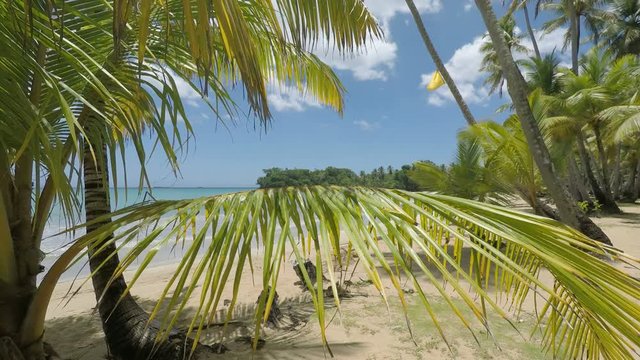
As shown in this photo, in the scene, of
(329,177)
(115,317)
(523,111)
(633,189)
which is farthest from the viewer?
(329,177)

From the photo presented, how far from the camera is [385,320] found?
3.35 metres

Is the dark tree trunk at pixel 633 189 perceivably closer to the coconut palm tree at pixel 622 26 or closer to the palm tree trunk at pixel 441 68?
the coconut palm tree at pixel 622 26

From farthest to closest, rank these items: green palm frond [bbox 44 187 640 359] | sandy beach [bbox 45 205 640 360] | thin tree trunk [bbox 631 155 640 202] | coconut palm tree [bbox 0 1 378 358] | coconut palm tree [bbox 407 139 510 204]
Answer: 1. thin tree trunk [bbox 631 155 640 202]
2. coconut palm tree [bbox 407 139 510 204]
3. sandy beach [bbox 45 205 640 360]
4. coconut palm tree [bbox 0 1 378 358]
5. green palm frond [bbox 44 187 640 359]

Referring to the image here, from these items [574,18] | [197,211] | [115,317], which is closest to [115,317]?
[115,317]

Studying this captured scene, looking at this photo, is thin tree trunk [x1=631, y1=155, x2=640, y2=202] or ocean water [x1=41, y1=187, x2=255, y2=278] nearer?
ocean water [x1=41, y1=187, x2=255, y2=278]

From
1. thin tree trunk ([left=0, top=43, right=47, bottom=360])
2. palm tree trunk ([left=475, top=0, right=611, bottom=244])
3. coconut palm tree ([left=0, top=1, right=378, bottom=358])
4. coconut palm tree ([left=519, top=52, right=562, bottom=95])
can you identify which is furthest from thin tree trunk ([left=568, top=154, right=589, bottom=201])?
thin tree trunk ([left=0, top=43, right=47, bottom=360])

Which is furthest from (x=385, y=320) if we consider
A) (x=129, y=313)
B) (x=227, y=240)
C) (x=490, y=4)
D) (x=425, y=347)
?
(x=490, y=4)

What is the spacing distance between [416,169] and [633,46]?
76.0 ft

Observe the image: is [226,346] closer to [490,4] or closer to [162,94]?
[162,94]

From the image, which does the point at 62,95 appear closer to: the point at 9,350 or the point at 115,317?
the point at 9,350

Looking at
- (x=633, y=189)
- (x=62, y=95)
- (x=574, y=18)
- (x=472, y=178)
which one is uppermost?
(x=574, y=18)

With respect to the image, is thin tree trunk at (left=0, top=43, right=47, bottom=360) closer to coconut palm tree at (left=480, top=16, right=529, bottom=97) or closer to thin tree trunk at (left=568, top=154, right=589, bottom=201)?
thin tree trunk at (left=568, top=154, right=589, bottom=201)

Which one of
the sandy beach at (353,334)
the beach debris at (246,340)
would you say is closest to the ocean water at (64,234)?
the sandy beach at (353,334)

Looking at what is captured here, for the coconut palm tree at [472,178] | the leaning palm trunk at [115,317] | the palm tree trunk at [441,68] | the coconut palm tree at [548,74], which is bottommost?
the leaning palm trunk at [115,317]
